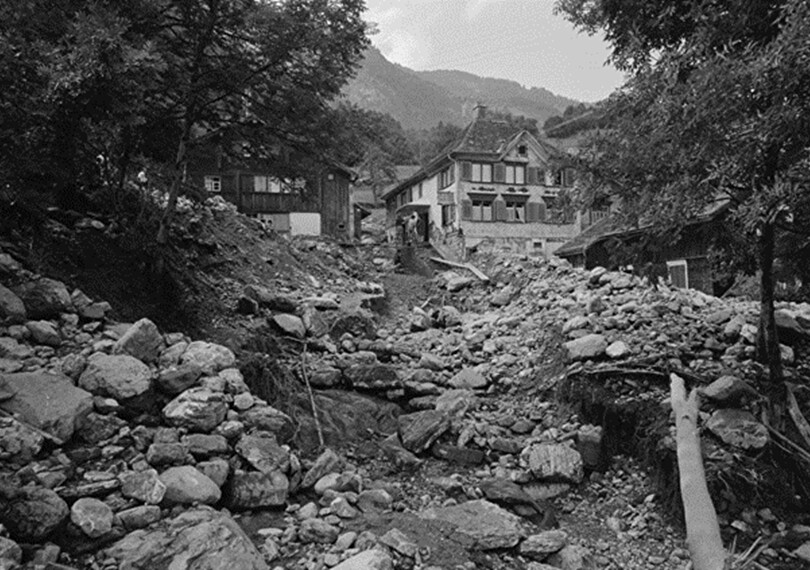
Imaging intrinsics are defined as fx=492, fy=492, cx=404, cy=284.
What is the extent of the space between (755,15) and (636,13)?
157 cm

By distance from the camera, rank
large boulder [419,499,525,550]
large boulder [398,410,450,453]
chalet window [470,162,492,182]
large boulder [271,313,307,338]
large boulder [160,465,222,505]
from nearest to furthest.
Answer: large boulder [160,465,222,505] < large boulder [419,499,525,550] < large boulder [398,410,450,453] < large boulder [271,313,307,338] < chalet window [470,162,492,182]

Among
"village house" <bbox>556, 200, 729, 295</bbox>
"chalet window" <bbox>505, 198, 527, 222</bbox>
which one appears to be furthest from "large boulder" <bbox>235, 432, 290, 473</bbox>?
"chalet window" <bbox>505, 198, 527, 222</bbox>

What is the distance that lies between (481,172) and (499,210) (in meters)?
2.73

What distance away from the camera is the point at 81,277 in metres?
7.34

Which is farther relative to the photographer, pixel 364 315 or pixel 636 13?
pixel 364 315

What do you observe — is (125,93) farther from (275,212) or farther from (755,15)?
(275,212)

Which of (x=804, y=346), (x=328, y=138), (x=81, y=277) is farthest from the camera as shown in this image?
(x=328, y=138)

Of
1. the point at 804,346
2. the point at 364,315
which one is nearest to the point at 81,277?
the point at 364,315

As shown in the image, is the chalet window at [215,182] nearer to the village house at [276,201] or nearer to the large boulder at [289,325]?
the village house at [276,201]

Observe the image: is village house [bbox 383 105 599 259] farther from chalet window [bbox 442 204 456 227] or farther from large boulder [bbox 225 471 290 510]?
large boulder [bbox 225 471 290 510]

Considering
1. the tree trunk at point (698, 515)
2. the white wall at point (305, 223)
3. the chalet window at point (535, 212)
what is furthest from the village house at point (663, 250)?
the white wall at point (305, 223)

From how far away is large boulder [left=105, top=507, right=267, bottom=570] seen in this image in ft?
12.6

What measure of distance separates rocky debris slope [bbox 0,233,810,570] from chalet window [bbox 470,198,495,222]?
21568mm

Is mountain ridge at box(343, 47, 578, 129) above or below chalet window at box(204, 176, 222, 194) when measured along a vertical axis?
above
